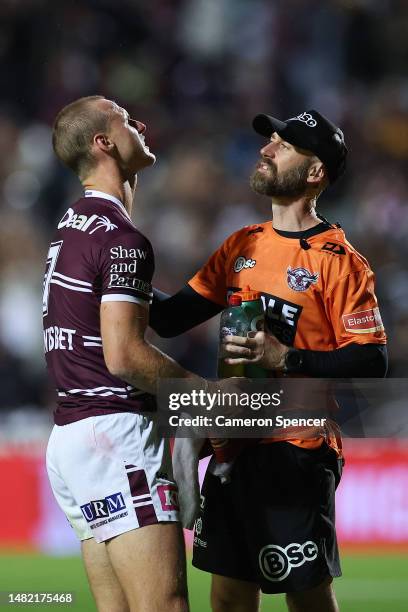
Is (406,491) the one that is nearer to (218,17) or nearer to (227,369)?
(227,369)

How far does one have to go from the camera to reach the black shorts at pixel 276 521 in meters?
4.12

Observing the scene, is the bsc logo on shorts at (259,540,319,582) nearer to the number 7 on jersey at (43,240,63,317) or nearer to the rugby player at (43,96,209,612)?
the rugby player at (43,96,209,612)

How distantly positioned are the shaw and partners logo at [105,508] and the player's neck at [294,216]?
4.54ft

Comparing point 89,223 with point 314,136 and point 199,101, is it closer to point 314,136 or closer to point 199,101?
point 314,136

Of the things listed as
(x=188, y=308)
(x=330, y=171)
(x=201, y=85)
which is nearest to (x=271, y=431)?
(x=188, y=308)

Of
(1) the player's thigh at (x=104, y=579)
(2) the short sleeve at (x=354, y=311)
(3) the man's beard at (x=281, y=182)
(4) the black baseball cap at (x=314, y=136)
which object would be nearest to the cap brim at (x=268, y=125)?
(4) the black baseball cap at (x=314, y=136)

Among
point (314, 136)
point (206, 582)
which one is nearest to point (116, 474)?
point (314, 136)

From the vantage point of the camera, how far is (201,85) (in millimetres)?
11180

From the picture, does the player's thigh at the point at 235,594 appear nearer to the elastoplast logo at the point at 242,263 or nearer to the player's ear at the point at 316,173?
the elastoplast logo at the point at 242,263

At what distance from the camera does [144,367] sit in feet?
11.9

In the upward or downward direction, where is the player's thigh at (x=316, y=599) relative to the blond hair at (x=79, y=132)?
downward

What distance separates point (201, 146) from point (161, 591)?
298 inches

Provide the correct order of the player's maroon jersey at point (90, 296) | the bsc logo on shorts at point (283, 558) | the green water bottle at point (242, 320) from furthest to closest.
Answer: the bsc logo on shorts at point (283, 558) < the green water bottle at point (242, 320) < the player's maroon jersey at point (90, 296)

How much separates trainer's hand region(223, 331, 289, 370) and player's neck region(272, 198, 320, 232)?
1.95 feet
